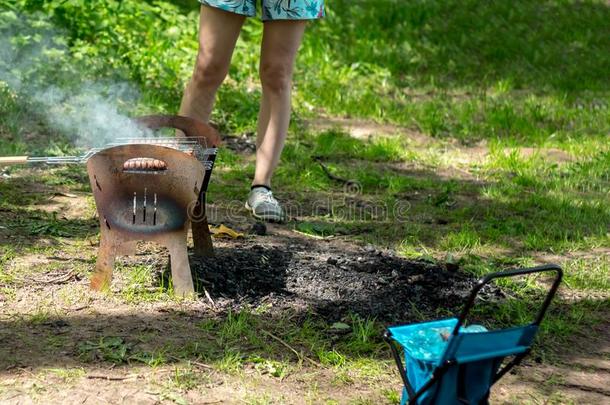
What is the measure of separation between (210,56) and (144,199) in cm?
136

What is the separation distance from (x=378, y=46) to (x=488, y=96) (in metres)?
1.38

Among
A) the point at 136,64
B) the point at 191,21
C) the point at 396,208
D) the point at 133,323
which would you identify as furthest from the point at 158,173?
the point at 191,21

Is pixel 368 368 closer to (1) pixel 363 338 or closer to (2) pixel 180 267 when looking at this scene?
(1) pixel 363 338

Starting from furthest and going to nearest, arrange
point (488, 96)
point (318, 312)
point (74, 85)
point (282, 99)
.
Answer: point (488, 96), point (74, 85), point (282, 99), point (318, 312)

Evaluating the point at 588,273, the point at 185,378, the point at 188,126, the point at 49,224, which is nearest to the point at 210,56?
the point at 188,126

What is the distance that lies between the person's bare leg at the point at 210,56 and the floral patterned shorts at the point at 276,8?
0.30ft

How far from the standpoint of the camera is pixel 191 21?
30.1 feet

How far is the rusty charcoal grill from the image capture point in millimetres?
3973

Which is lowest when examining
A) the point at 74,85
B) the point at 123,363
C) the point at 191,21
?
the point at 123,363

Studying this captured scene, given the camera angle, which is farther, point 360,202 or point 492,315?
point 360,202

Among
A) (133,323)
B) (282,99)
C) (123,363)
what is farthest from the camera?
(282,99)

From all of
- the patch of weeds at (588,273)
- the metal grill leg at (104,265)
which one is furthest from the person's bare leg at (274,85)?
the patch of weeds at (588,273)

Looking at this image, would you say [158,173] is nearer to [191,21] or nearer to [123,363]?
[123,363]

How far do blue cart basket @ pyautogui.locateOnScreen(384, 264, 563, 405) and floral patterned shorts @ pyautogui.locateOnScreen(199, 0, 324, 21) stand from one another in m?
2.49
